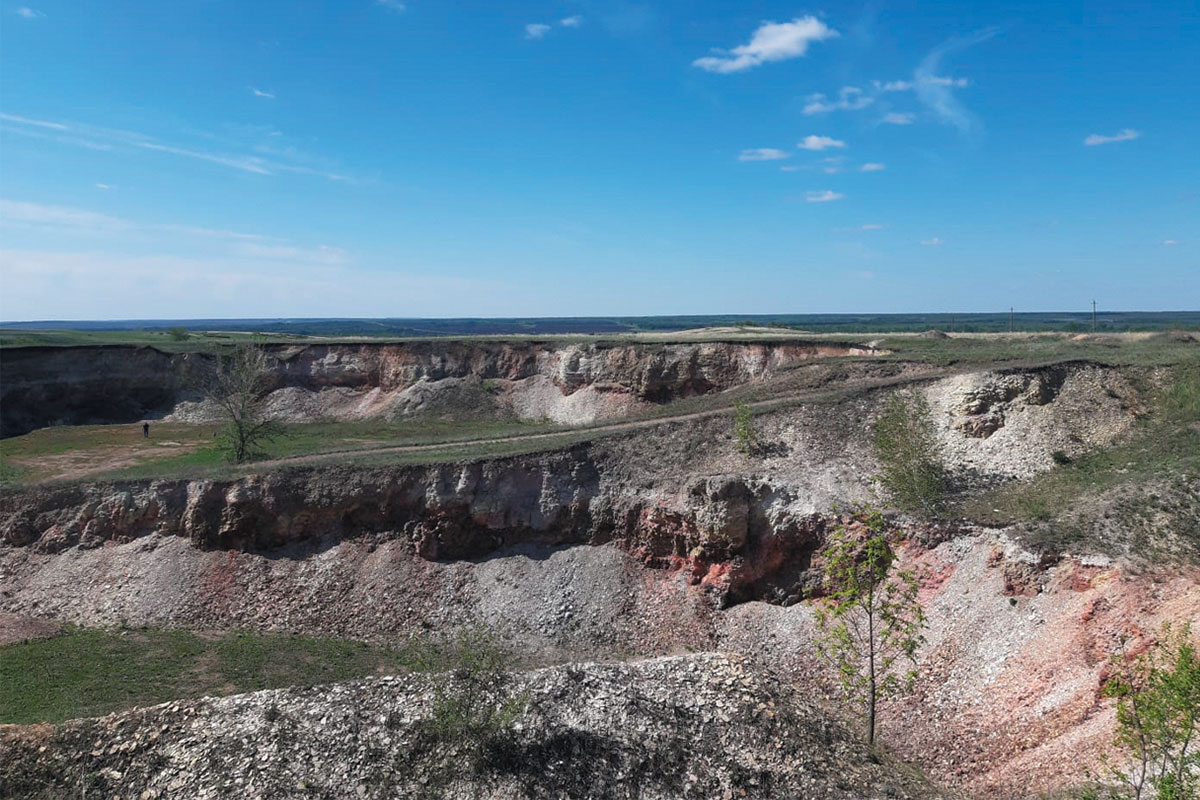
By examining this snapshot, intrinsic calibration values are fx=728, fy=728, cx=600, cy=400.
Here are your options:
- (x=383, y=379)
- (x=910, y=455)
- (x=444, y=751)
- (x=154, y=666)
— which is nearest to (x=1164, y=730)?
(x=444, y=751)

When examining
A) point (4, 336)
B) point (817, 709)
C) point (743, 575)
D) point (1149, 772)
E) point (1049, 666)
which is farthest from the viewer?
point (4, 336)

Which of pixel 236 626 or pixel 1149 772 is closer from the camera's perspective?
pixel 1149 772

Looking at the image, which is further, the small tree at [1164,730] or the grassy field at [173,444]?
the grassy field at [173,444]

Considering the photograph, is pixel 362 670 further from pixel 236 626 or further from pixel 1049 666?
pixel 1049 666

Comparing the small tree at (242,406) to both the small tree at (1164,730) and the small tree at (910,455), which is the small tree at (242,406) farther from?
the small tree at (1164,730)

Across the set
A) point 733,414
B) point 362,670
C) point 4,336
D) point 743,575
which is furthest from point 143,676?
point 4,336

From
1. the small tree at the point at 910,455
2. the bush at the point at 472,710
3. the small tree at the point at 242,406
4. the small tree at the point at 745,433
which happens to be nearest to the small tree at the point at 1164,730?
the small tree at the point at 910,455

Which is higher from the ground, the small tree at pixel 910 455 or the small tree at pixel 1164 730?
the small tree at pixel 910 455

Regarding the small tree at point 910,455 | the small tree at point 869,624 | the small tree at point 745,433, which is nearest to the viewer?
the small tree at point 869,624
